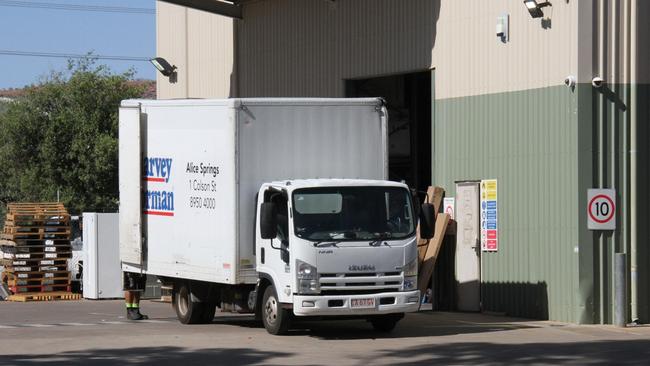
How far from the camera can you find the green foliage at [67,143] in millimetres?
53250

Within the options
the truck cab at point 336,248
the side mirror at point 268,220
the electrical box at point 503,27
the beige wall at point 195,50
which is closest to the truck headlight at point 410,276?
the truck cab at point 336,248

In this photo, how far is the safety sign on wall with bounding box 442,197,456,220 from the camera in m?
24.1

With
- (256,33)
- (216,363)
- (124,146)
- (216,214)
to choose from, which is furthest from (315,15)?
(216,363)

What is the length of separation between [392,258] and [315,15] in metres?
11.1

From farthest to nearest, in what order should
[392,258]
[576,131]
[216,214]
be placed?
[576,131], [216,214], [392,258]

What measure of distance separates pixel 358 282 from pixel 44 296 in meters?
15.1

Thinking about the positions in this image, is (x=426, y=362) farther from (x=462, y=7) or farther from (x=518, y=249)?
(x=462, y=7)

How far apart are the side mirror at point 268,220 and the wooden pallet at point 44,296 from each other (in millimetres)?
14325

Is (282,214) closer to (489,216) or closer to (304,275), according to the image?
(304,275)

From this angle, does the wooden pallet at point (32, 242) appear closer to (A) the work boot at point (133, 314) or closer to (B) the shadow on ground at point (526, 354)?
(A) the work boot at point (133, 314)

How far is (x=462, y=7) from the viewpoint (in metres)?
23.6

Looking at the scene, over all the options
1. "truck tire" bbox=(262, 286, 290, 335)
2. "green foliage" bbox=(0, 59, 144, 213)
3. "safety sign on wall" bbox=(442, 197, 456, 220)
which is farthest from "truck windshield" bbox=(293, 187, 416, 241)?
"green foliage" bbox=(0, 59, 144, 213)

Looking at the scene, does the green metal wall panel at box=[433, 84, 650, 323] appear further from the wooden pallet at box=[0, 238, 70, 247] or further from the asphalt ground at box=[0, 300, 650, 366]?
the wooden pallet at box=[0, 238, 70, 247]

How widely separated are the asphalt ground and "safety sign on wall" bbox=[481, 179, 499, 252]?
4.45 feet
